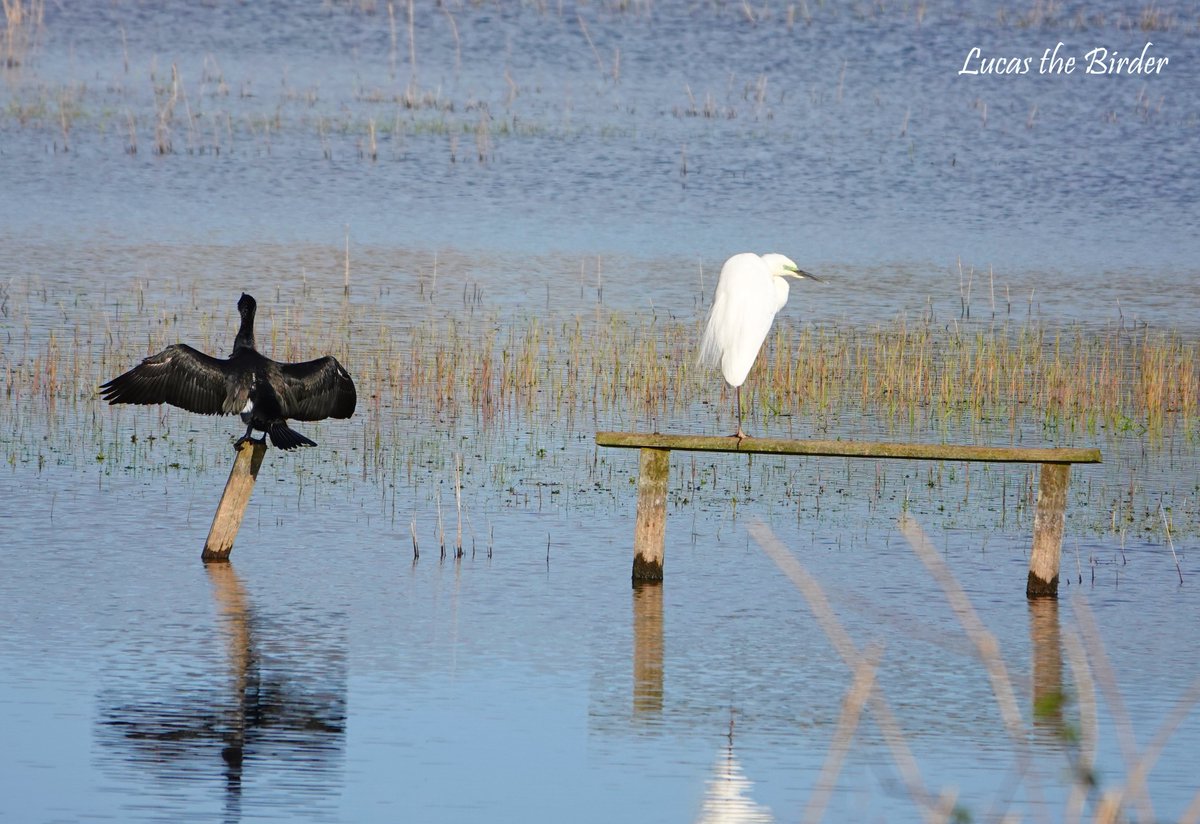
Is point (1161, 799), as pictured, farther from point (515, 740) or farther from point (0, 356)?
point (0, 356)

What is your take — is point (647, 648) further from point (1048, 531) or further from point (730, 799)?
point (1048, 531)

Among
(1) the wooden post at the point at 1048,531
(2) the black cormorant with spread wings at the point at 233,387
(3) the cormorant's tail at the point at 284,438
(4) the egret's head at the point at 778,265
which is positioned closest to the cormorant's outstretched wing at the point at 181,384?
(2) the black cormorant with spread wings at the point at 233,387

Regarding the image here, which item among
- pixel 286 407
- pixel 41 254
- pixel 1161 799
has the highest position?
pixel 41 254

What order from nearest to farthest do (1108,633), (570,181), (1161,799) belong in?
(1161,799)
(1108,633)
(570,181)

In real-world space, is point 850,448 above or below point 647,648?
above

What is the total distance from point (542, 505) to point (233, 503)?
2306 millimetres

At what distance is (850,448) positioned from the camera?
9891 mm

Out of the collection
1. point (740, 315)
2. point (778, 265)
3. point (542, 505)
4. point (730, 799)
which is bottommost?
point (730, 799)

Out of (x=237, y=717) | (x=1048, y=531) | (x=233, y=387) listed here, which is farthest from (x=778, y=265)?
(x=237, y=717)

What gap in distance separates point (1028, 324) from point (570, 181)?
415 inches

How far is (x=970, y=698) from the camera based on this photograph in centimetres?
850

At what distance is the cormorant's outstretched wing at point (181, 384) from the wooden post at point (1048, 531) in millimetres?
3973

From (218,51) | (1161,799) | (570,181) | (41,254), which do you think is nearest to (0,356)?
(41,254)

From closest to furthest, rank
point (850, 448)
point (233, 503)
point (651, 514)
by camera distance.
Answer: point (850, 448) → point (651, 514) → point (233, 503)
